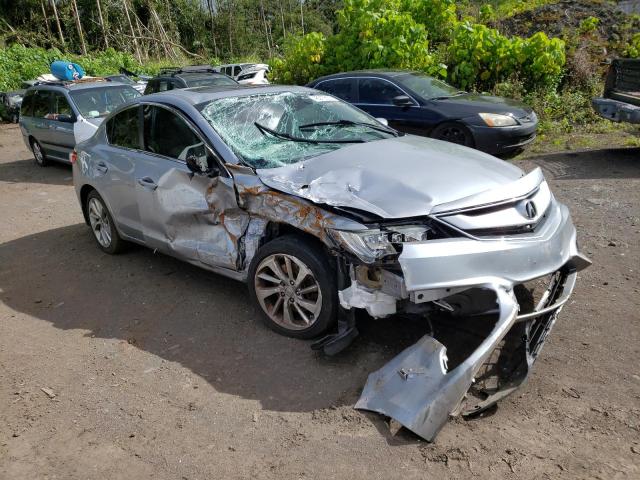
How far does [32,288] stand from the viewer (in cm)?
534

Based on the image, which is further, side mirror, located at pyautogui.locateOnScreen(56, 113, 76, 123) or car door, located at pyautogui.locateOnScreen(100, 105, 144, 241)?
side mirror, located at pyautogui.locateOnScreen(56, 113, 76, 123)

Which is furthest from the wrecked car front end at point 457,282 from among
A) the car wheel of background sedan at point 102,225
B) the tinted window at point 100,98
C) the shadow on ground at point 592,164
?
the tinted window at point 100,98

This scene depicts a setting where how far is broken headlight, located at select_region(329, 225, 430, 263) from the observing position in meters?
3.23

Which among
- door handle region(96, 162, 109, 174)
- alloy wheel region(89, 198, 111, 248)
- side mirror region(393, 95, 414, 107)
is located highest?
Answer: door handle region(96, 162, 109, 174)

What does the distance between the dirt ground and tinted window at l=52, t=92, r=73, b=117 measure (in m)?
5.61

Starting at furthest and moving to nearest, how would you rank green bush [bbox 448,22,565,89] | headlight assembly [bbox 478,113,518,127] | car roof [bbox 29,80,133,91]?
1. green bush [bbox 448,22,565,89]
2. car roof [bbox 29,80,133,91]
3. headlight assembly [bbox 478,113,518,127]

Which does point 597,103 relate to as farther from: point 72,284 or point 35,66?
point 35,66

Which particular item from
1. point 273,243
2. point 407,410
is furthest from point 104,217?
point 407,410

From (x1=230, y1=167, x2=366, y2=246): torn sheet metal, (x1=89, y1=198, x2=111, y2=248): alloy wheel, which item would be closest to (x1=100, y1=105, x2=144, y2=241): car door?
(x1=89, y1=198, x2=111, y2=248): alloy wheel

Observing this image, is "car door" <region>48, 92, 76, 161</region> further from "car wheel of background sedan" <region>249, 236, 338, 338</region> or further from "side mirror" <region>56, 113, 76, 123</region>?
"car wheel of background sedan" <region>249, 236, 338, 338</region>

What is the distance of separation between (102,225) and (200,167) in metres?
2.23

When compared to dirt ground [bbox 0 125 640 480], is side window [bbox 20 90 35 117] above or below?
above

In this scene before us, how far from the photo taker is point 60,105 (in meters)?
10.3

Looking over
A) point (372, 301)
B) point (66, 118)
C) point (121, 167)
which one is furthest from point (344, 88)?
point (372, 301)
